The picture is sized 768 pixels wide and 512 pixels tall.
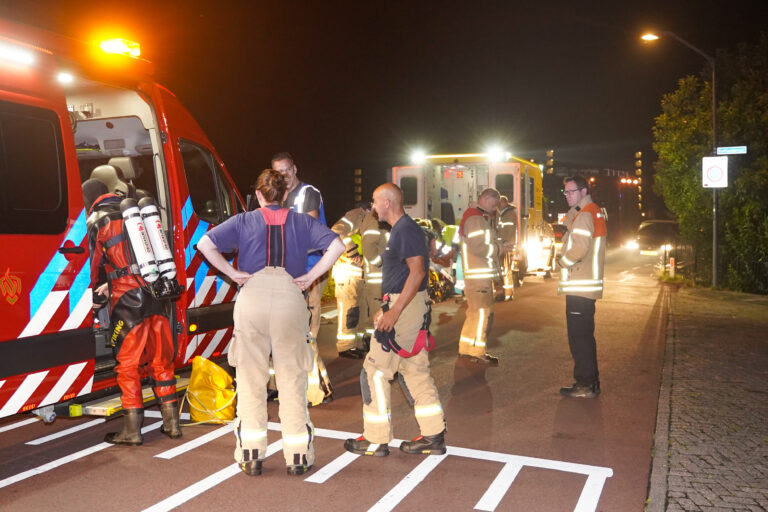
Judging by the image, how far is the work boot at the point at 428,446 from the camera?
5.28 meters

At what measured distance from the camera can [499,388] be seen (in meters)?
7.37

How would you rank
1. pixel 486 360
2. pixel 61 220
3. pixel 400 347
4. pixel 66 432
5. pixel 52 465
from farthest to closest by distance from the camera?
pixel 486 360 → pixel 66 432 → pixel 400 347 → pixel 52 465 → pixel 61 220

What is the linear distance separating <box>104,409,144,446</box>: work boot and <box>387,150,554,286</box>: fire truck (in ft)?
36.0

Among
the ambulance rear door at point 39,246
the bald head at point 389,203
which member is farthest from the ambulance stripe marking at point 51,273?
the bald head at point 389,203

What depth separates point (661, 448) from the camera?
5.43 meters

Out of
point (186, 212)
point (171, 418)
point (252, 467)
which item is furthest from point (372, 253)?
point (252, 467)

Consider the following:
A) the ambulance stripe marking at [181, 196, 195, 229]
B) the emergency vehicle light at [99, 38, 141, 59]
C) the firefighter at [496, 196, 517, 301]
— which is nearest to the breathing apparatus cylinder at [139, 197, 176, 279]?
the ambulance stripe marking at [181, 196, 195, 229]

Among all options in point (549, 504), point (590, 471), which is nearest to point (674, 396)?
point (590, 471)

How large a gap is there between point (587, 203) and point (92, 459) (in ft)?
15.4

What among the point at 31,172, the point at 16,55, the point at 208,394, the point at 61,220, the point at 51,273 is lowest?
the point at 208,394

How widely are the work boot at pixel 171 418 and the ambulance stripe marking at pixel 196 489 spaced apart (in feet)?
2.49

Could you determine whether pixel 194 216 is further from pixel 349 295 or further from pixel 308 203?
pixel 349 295

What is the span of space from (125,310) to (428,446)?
2317 millimetres

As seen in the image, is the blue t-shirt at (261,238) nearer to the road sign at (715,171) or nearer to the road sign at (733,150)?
the road sign at (733,150)
